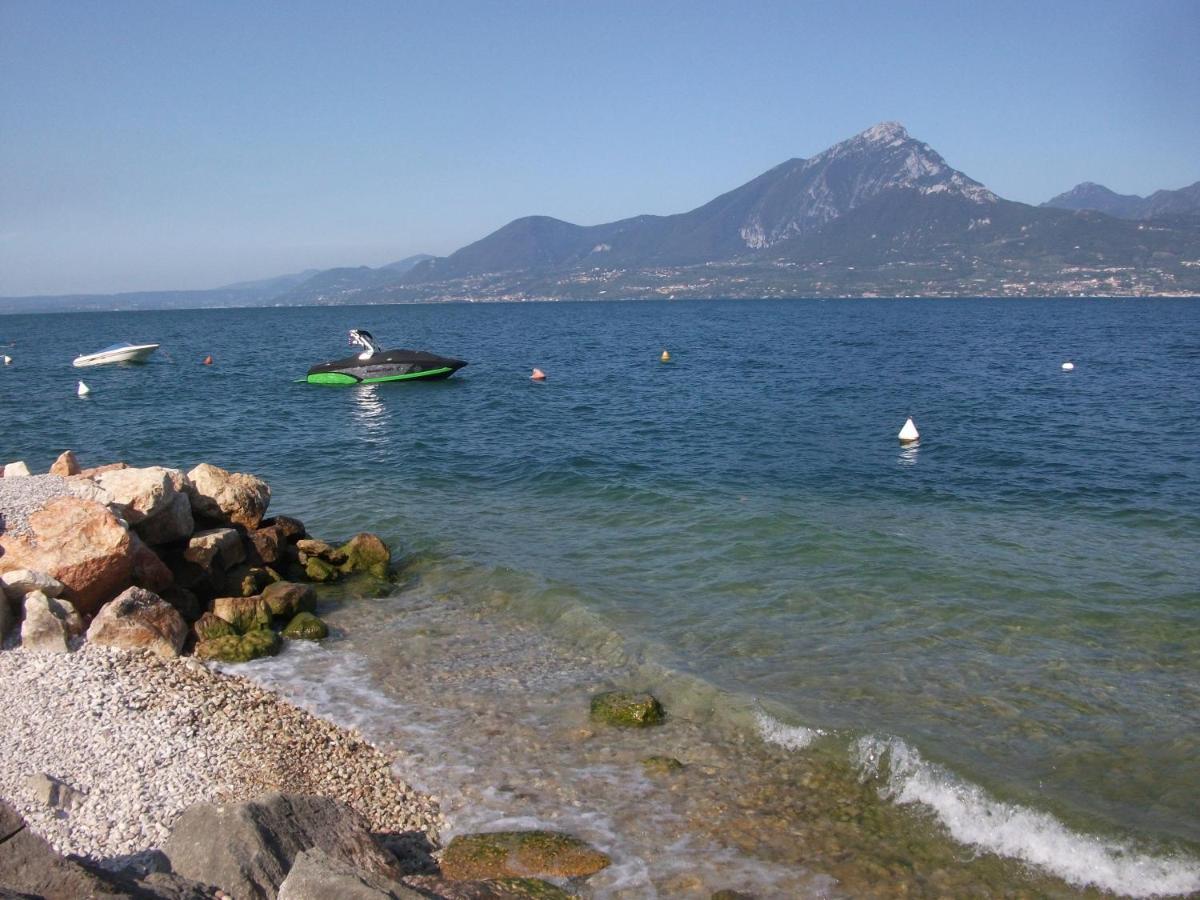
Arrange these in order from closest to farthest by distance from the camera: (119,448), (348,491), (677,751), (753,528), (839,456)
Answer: (677,751) < (753,528) < (348,491) < (839,456) < (119,448)

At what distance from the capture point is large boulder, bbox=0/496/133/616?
12.0 m

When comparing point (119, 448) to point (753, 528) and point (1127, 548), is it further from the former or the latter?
point (1127, 548)

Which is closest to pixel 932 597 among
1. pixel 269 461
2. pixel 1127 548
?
pixel 1127 548

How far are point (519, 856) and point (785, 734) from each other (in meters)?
3.50

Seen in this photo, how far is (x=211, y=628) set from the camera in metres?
12.4

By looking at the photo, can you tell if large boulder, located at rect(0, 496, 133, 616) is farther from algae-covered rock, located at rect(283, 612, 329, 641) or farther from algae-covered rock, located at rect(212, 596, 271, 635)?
algae-covered rock, located at rect(283, 612, 329, 641)

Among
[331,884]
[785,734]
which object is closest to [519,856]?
[331,884]

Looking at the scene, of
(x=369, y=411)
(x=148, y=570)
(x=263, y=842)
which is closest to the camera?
(x=263, y=842)

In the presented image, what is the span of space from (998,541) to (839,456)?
8394 millimetres

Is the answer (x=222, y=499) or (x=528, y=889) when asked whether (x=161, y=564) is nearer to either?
(x=222, y=499)

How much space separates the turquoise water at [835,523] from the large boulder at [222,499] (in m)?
2.58

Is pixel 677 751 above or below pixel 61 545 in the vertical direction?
below

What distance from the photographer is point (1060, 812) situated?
27.8ft

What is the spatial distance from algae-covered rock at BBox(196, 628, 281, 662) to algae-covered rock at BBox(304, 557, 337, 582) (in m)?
2.87
